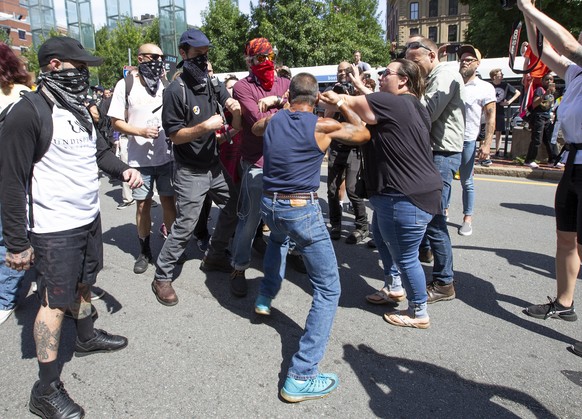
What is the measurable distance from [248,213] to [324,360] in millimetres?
1369

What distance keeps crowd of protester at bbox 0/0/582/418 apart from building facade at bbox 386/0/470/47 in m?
59.8

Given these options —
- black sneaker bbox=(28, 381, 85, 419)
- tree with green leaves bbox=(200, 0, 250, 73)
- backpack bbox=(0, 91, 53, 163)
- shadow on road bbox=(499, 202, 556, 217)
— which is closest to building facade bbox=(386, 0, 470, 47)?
tree with green leaves bbox=(200, 0, 250, 73)

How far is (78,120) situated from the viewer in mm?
2523

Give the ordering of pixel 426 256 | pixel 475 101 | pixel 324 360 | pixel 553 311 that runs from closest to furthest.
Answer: pixel 324 360, pixel 553 311, pixel 426 256, pixel 475 101

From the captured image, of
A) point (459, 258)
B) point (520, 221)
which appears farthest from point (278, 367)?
point (520, 221)

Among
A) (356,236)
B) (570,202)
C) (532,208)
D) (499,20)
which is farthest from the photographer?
(499,20)

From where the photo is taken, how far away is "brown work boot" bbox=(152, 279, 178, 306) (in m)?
3.67

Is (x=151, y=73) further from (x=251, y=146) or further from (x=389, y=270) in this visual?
(x=389, y=270)

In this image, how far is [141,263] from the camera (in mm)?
4480

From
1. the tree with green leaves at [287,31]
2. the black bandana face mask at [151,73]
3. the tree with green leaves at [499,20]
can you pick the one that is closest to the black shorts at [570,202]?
the black bandana face mask at [151,73]

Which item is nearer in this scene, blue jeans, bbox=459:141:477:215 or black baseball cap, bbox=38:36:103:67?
black baseball cap, bbox=38:36:103:67

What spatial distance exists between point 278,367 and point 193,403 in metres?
0.58

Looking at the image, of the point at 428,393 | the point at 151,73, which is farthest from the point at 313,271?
the point at 151,73

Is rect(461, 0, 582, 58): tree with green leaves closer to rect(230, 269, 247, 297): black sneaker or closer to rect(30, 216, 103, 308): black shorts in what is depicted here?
rect(230, 269, 247, 297): black sneaker
